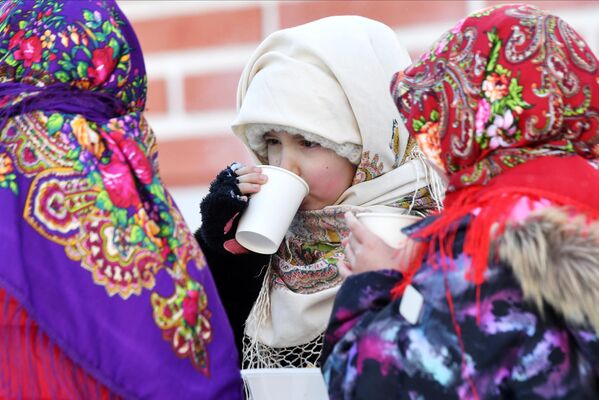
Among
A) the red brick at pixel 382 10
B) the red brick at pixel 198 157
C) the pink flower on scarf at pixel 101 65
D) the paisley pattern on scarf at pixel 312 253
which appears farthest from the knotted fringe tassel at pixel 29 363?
the red brick at pixel 382 10

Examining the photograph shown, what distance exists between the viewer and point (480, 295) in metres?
1.46

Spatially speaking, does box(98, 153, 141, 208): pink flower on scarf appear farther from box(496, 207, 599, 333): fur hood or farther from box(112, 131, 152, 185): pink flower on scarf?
box(496, 207, 599, 333): fur hood

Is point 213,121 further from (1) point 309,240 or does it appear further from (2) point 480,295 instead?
(2) point 480,295

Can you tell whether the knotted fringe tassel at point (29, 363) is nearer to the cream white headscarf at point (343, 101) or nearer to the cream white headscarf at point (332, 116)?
the cream white headscarf at point (332, 116)

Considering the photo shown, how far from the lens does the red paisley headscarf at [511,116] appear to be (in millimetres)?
1540

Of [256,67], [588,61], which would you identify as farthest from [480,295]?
[256,67]

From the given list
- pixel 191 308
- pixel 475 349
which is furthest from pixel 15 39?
pixel 475 349

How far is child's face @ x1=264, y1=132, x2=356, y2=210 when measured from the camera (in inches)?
86.5

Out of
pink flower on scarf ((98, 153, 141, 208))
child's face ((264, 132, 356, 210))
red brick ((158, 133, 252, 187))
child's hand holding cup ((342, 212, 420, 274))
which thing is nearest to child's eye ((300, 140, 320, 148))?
child's face ((264, 132, 356, 210))

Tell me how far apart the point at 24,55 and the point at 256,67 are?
2.44 ft

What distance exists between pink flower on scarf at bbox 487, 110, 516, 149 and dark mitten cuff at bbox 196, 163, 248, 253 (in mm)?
703

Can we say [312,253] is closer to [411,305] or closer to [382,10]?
[411,305]

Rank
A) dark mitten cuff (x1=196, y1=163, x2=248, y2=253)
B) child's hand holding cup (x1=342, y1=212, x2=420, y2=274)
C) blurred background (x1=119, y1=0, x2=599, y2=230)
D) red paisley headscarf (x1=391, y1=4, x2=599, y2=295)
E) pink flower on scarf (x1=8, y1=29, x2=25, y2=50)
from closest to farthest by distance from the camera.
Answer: red paisley headscarf (x1=391, y1=4, x2=599, y2=295)
child's hand holding cup (x1=342, y1=212, x2=420, y2=274)
pink flower on scarf (x1=8, y1=29, x2=25, y2=50)
dark mitten cuff (x1=196, y1=163, x2=248, y2=253)
blurred background (x1=119, y1=0, x2=599, y2=230)

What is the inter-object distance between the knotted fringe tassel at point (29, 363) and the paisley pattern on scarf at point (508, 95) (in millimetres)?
731
